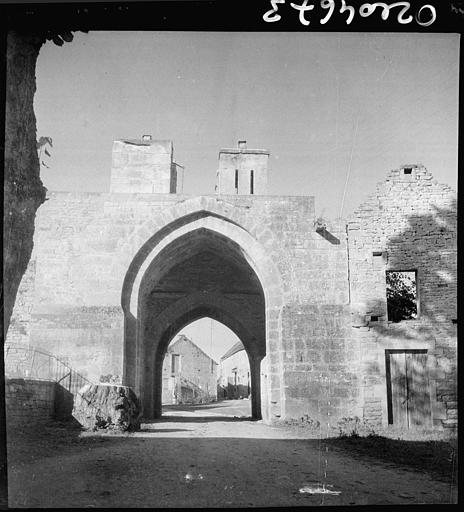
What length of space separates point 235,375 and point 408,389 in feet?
133

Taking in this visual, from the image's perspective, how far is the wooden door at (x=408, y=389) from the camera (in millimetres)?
12727

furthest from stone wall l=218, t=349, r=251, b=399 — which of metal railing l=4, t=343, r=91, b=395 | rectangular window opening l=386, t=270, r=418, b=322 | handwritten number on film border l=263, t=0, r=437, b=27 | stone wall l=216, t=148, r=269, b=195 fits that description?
handwritten number on film border l=263, t=0, r=437, b=27

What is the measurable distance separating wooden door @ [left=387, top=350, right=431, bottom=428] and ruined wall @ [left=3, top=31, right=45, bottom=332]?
9721mm

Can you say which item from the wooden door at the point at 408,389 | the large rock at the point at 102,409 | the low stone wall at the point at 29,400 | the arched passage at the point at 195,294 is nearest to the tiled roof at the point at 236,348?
the arched passage at the point at 195,294

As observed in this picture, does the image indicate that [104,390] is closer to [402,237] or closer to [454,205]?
[402,237]

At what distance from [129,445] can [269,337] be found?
610 centimetres

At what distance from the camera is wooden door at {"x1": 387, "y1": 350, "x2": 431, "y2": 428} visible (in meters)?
12.7

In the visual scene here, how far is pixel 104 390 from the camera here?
10.4 metres

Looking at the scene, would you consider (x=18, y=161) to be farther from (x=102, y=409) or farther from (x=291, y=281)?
(x=291, y=281)

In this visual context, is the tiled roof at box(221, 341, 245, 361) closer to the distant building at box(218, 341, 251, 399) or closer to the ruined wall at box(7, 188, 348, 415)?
the distant building at box(218, 341, 251, 399)

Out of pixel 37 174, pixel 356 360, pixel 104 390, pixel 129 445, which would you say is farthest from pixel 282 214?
pixel 37 174

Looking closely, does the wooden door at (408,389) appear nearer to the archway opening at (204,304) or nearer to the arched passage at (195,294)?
the arched passage at (195,294)

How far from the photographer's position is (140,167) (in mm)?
15453

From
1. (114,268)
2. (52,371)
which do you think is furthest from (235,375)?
(52,371)
